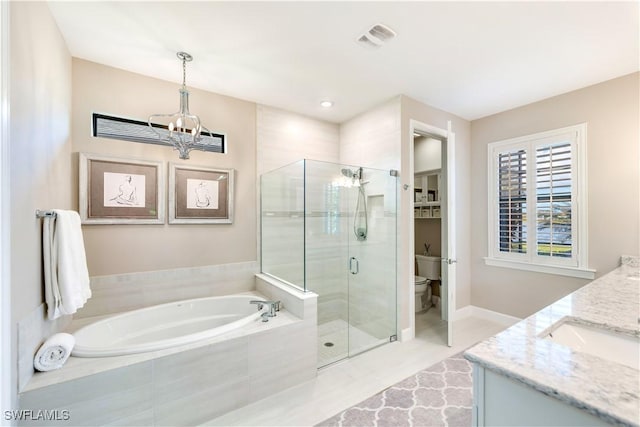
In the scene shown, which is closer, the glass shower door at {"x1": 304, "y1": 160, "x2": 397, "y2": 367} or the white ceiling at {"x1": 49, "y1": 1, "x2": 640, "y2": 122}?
the white ceiling at {"x1": 49, "y1": 1, "x2": 640, "y2": 122}

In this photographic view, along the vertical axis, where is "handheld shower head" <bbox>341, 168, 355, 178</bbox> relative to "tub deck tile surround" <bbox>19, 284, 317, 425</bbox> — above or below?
above

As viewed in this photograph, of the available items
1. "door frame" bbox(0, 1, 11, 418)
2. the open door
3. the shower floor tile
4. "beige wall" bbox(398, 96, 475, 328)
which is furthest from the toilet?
"door frame" bbox(0, 1, 11, 418)

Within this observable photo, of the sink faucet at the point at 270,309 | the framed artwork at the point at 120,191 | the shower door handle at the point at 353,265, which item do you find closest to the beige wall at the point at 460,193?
the shower door handle at the point at 353,265

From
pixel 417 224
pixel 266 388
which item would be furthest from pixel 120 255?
pixel 417 224

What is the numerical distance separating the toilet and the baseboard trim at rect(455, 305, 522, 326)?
1.52 ft

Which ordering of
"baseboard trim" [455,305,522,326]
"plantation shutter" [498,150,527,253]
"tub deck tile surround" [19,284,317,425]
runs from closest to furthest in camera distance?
"tub deck tile surround" [19,284,317,425] → "plantation shutter" [498,150,527,253] → "baseboard trim" [455,305,522,326]

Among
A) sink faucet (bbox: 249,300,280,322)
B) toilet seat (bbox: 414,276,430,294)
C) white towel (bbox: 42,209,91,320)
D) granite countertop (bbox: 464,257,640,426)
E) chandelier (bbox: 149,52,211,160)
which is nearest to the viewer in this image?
granite countertop (bbox: 464,257,640,426)

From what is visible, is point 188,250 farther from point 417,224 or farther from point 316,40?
point 417,224

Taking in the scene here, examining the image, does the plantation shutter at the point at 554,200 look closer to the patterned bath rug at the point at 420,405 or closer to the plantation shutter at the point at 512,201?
the plantation shutter at the point at 512,201

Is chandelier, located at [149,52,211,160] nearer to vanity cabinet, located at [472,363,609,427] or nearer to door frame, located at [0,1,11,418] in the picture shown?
door frame, located at [0,1,11,418]

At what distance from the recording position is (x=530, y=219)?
3.00m

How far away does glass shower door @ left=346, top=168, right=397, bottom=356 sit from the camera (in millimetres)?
2945

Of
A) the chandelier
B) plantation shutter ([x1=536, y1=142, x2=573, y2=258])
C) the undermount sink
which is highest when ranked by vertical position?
the chandelier

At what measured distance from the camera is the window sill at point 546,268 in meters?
2.62
